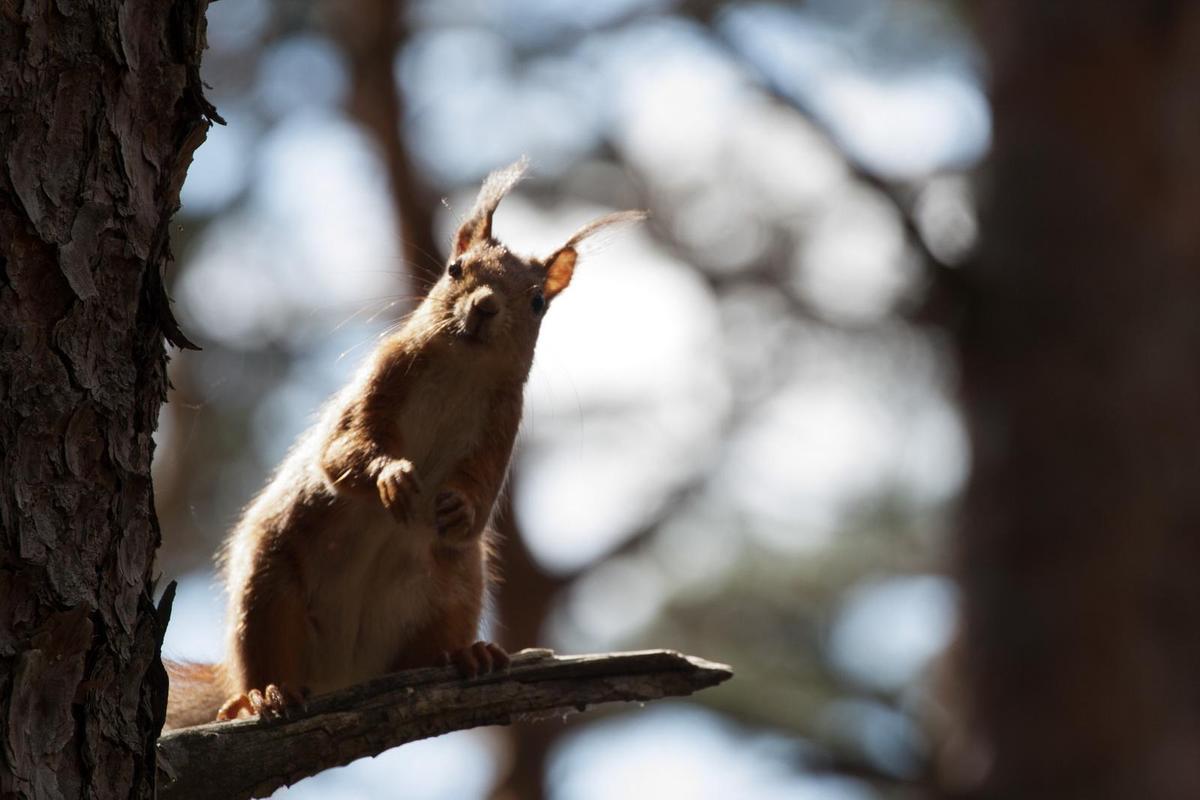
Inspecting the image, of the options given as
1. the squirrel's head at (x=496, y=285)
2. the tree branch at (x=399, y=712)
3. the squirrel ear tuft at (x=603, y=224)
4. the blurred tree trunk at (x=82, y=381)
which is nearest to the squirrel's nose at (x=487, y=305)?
the squirrel's head at (x=496, y=285)

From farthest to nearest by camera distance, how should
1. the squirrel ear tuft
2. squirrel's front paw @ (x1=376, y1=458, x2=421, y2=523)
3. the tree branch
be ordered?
1. the squirrel ear tuft
2. squirrel's front paw @ (x1=376, y1=458, x2=421, y2=523)
3. the tree branch

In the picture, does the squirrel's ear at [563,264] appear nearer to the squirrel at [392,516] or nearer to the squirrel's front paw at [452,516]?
the squirrel at [392,516]

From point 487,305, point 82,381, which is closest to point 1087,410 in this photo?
point 487,305

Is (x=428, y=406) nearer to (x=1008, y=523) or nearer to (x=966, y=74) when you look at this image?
(x=1008, y=523)

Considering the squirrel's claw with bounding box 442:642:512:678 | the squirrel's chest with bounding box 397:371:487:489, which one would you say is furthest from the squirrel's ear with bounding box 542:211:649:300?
the squirrel's claw with bounding box 442:642:512:678

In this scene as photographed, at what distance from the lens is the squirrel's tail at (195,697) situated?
263cm

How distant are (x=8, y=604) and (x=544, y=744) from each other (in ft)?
15.3

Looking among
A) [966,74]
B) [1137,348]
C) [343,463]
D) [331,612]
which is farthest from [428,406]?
[966,74]

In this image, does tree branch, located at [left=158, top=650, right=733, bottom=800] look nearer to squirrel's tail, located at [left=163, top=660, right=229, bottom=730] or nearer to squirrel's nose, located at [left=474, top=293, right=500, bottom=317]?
squirrel's tail, located at [left=163, top=660, right=229, bottom=730]

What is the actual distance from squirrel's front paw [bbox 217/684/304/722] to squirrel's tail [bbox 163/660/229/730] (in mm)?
108

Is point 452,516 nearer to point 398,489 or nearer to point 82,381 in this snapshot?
point 398,489

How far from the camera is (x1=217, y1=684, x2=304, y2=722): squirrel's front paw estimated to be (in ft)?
6.89

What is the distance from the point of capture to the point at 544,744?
20.0ft

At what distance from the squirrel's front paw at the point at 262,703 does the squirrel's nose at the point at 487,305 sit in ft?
2.54
